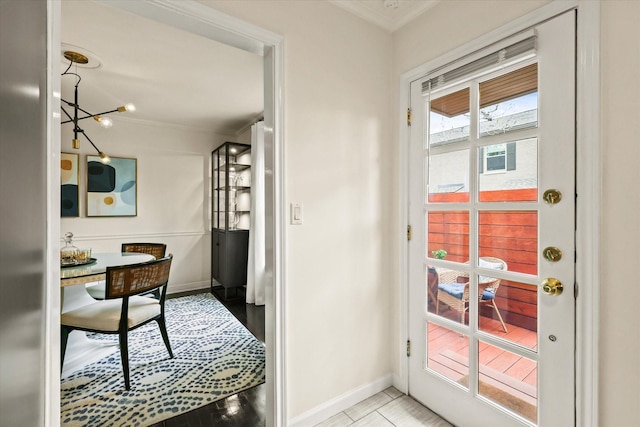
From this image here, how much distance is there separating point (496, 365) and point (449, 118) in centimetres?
131

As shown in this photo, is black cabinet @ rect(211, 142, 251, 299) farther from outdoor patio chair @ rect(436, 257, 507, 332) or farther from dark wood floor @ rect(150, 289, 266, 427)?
outdoor patio chair @ rect(436, 257, 507, 332)

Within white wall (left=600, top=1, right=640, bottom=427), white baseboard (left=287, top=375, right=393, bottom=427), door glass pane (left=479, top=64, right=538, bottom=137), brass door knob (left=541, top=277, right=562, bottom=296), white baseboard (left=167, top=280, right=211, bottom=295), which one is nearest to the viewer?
white wall (left=600, top=1, right=640, bottom=427)

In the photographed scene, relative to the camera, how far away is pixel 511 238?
4.74ft

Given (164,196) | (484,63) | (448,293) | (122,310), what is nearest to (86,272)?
(122,310)

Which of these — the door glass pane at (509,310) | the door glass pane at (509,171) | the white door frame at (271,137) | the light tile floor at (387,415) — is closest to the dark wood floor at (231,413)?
the white door frame at (271,137)

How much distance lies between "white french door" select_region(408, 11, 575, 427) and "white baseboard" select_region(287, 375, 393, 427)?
196 mm

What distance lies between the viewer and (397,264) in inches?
77.8

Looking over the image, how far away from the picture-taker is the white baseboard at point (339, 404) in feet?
5.31

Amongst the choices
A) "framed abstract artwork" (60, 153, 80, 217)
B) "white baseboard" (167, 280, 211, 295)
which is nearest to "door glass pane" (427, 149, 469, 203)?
"white baseboard" (167, 280, 211, 295)

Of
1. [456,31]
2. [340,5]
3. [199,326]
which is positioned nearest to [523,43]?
[456,31]

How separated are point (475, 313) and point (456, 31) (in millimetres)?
1505

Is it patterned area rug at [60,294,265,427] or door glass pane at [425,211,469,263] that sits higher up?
door glass pane at [425,211,469,263]

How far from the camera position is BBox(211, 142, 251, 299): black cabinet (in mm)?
3893

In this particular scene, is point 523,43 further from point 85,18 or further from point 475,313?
point 85,18
